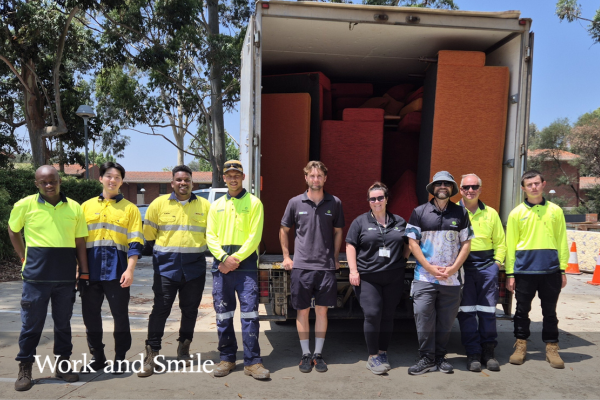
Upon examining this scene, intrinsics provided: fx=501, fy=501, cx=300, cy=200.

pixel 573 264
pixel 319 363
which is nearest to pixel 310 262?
pixel 319 363

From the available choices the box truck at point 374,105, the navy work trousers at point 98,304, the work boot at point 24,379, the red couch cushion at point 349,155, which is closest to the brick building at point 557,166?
the box truck at point 374,105

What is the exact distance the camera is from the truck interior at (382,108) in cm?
502

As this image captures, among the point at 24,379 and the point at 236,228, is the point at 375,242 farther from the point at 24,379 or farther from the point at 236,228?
the point at 24,379

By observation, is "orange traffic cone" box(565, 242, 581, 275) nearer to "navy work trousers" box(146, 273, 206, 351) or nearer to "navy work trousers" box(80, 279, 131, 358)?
"navy work trousers" box(146, 273, 206, 351)

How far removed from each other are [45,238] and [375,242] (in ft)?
8.43

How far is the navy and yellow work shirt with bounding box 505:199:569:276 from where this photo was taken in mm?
4305

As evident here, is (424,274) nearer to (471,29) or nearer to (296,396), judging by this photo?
(296,396)

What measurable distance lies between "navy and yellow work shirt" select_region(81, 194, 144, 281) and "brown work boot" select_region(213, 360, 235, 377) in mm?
1071

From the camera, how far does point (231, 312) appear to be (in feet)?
13.6

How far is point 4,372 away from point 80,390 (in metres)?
0.86

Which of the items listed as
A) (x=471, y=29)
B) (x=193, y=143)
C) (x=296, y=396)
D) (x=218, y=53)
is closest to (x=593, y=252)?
(x=471, y=29)

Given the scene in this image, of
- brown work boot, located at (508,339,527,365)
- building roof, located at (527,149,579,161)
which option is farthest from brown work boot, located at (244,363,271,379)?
building roof, located at (527,149,579,161)

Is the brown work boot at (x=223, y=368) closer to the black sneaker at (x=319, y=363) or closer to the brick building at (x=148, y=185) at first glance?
the black sneaker at (x=319, y=363)

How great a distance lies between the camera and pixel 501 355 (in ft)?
15.3
